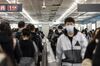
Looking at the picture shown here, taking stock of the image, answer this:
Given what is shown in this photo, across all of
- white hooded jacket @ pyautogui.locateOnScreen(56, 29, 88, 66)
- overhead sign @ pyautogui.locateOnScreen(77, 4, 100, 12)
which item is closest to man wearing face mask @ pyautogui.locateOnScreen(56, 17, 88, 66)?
white hooded jacket @ pyautogui.locateOnScreen(56, 29, 88, 66)

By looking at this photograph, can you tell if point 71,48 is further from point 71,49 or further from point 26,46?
point 26,46

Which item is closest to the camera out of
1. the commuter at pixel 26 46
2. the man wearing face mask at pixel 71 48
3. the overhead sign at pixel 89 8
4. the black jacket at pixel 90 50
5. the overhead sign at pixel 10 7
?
the black jacket at pixel 90 50

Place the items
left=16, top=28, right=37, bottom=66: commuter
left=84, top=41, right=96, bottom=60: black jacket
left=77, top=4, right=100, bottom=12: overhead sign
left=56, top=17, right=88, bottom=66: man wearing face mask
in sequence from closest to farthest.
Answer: left=84, top=41, right=96, bottom=60: black jacket, left=56, top=17, right=88, bottom=66: man wearing face mask, left=16, top=28, right=37, bottom=66: commuter, left=77, top=4, right=100, bottom=12: overhead sign

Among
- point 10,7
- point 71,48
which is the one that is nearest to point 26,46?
point 71,48

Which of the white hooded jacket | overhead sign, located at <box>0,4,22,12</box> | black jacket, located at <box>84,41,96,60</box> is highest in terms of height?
black jacket, located at <box>84,41,96,60</box>

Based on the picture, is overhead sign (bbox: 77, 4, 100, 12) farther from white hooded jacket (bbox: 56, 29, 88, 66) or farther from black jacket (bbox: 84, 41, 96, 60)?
black jacket (bbox: 84, 41, 96, 60)

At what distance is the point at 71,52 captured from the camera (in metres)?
5.18

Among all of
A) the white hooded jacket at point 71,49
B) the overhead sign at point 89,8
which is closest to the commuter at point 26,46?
the white hooded jacket at point 71,49

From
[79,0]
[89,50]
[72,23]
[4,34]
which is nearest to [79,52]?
[72,23]

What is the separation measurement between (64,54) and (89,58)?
3.71ft

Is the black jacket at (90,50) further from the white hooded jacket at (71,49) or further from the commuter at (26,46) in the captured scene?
the commuter at (26,46)

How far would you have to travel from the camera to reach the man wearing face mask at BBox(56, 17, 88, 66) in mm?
5180

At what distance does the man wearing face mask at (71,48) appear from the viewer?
5.18 m

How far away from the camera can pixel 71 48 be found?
17.1 ft
